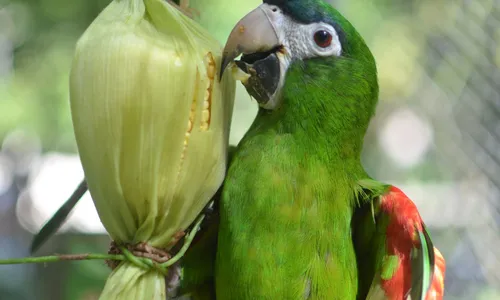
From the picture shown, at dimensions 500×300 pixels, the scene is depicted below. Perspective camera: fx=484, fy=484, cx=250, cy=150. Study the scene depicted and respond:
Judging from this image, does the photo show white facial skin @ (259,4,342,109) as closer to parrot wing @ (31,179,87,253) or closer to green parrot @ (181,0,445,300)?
green parrot @ (181,0,445,300)

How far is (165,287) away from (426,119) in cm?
128

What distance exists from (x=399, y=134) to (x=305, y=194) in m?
1.18

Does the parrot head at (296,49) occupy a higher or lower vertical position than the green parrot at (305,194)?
higher

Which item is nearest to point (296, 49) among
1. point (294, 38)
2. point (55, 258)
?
point (294, 38)

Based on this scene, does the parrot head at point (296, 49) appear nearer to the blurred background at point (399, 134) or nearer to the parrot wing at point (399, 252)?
the parrot wing at point (399, 252)

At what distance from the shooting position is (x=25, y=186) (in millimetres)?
2199

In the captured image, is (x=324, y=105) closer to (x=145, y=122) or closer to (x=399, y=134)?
(x=145, y=122)

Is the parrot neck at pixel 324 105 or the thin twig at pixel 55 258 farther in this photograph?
the parrot neck at pixel 324 105

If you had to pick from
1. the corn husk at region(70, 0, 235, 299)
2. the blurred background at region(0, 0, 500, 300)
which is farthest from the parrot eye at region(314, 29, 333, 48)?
the blurred background at region(0, 0, 500, 300)

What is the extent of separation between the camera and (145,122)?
621 mm

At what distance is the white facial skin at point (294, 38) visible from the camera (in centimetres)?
76

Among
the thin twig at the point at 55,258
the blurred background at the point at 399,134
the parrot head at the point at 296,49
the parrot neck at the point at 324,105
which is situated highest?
the parrot head at the point at 296,49

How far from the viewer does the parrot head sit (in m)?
0.74

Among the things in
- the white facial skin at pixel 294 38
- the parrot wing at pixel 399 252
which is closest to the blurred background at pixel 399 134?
the white facial skin at pixel 294 38
